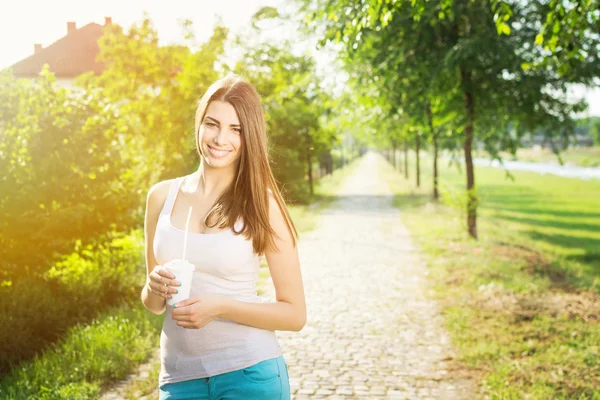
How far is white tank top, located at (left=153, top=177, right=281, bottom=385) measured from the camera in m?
2.15

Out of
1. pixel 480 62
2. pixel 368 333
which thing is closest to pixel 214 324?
pixel 368 333

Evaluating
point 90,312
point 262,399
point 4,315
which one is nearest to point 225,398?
point 262,399

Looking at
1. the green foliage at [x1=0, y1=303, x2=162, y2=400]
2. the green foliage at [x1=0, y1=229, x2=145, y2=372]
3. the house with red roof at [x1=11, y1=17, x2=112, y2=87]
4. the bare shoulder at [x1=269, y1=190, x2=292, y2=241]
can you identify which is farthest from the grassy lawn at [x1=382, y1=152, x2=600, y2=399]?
the house with red roof at [x1=11, y1=17, x2=112, y2=87]

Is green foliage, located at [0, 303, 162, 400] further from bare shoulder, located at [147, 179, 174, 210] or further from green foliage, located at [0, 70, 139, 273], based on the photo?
bare shoulder, located at [147, 179, 174, 210]

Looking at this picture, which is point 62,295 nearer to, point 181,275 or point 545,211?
point 181,275

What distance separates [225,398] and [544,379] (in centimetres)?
411

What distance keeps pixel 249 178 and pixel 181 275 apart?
463mm

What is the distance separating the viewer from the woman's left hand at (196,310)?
6.68 feet

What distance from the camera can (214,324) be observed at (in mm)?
2213

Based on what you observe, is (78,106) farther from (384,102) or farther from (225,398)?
(225,398)

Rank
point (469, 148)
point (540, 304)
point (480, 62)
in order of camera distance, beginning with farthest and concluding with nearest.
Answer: point (469, 148), point (480, 62), point (540, 304)

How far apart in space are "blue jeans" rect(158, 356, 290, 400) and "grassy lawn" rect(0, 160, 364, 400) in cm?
315

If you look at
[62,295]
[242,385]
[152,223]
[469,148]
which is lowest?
[62,295]

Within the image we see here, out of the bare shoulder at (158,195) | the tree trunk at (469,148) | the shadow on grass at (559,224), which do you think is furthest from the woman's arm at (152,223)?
the shadow on grass at (559,224)
